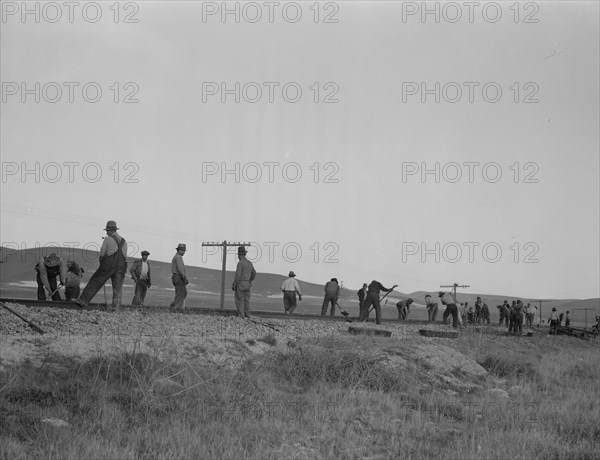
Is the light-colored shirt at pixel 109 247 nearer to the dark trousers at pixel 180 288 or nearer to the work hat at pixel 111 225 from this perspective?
the work hat at pixel 111 225

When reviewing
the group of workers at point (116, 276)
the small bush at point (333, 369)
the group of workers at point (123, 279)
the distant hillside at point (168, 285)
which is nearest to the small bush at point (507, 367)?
the small bush at point (333, 369)

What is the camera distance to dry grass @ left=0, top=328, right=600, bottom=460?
673 centimetres

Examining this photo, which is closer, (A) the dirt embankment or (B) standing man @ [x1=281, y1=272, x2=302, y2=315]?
(A) the dirt embankment

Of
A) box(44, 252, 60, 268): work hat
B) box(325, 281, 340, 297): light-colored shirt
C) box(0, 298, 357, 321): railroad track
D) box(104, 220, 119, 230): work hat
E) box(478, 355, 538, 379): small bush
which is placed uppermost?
box(104, 220, 119, 230): work hat

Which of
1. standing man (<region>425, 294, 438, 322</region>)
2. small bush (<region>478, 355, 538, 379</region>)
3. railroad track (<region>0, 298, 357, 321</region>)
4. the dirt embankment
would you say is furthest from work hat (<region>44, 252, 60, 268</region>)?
standing man (<region>425, 294, 438, 322</region>)

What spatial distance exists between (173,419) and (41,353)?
94.5 inches

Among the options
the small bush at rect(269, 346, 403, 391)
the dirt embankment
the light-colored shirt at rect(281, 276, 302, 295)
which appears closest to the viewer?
the dirt embankment

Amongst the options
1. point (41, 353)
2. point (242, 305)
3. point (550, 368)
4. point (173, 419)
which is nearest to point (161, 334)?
point (41, 353)

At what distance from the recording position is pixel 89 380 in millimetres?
8359

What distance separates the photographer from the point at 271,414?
8.30 metres

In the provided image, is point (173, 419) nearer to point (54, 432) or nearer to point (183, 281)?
point (54, 432)

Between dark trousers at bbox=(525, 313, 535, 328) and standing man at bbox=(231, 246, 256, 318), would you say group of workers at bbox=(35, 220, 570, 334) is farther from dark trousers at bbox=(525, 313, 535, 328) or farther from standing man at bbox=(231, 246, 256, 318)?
dark trousers at bbox=(525, 313, 535, 328)

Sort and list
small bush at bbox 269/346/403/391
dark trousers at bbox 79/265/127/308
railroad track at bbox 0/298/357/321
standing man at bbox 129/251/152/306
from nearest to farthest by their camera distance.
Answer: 1. small bush at bbox 269/346/403/391
2. railroad track at bbox 0/298/357/321
3. dark trousers at bbox 79/265/127/308
4. standing man at bbox 129/251/152/306

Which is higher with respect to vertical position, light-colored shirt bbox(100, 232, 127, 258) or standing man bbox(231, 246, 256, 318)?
light-colored shirt bbox(100, 232, 127, 258)
